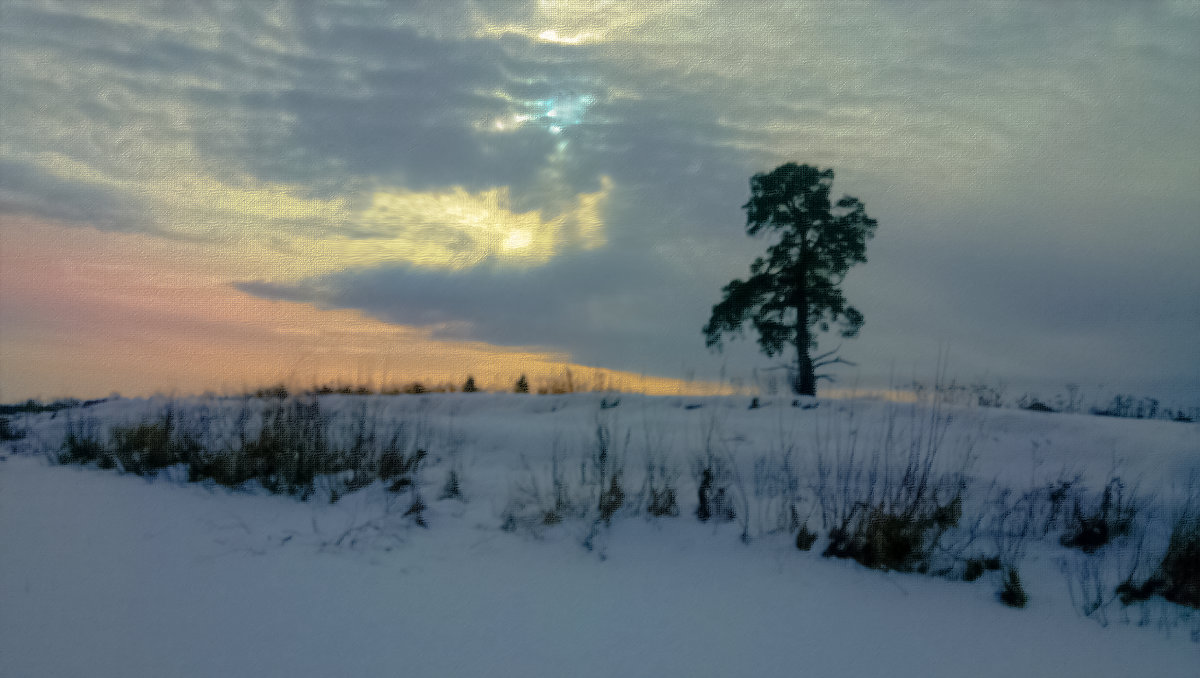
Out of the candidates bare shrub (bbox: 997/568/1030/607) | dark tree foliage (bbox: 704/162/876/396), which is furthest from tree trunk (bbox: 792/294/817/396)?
bare shrub (bbox: 997/568/1030/607)

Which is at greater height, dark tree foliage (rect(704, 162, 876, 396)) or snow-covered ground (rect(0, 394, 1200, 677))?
dark tree foliage (rect(704, 162, 876, 396))

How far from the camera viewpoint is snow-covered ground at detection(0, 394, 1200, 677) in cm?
324

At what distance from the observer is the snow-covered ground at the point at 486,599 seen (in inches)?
127

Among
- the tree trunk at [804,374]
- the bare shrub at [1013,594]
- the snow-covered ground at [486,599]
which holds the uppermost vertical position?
the tree trunk at [804,374]

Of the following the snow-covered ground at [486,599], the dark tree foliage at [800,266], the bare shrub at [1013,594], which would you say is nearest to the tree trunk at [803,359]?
the dark tree foliage at [800,266]

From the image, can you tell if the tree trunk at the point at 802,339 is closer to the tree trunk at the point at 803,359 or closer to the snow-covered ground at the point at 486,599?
the tree trunk at the point at 803,359

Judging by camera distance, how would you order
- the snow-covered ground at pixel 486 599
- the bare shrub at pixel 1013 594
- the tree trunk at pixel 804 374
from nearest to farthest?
the snow-covered ground at pixel 486 599, the bare shrub at pixel 1013 594, the tree trunk at pixel 804 374

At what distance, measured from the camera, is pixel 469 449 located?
7.71m

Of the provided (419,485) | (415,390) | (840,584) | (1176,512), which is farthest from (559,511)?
(415,390)

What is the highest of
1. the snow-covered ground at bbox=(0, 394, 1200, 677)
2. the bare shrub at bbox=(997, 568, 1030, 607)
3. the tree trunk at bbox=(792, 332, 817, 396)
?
the tree trunk at bbox=(792, 332, 817, 396)

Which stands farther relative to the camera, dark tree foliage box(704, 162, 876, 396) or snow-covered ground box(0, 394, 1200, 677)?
dark tree foliage box(704, 162, 876, 396)

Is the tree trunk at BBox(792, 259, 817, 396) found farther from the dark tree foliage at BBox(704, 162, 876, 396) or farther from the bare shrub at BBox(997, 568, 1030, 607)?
the bare shrub at BBox(997, 568, 1030, 607)

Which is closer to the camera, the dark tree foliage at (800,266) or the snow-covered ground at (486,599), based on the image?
the snow-covered ground at (486,599)

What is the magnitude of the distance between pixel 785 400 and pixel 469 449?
4683 mm
